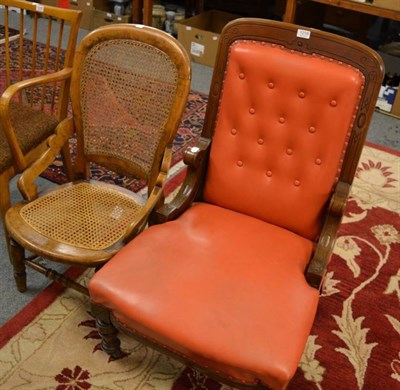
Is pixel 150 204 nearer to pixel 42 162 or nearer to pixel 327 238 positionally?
pixel 42 162

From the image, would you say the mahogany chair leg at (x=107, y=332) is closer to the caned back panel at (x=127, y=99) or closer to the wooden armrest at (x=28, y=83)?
the caned back panel at (x=127, y=99)

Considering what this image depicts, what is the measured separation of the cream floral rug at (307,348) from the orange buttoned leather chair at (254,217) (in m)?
0.10

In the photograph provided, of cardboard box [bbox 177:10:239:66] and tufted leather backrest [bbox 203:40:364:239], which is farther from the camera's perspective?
cardboard box [bbox 177:10:239:66]

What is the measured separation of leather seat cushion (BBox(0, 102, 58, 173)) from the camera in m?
1.79

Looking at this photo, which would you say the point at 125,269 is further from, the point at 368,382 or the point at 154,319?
the point at 368,382

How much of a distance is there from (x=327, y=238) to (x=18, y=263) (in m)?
1.09

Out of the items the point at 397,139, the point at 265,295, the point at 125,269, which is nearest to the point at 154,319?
the point at 125,269

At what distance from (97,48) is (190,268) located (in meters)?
0.86

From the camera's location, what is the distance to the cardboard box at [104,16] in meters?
4.16

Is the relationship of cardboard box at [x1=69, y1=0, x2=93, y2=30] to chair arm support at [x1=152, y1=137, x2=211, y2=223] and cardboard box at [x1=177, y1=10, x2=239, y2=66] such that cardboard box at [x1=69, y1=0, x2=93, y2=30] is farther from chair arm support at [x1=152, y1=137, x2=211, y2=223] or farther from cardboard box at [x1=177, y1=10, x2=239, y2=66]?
chair arm support at [x1=152, y1=137, x2=211, y2=223]

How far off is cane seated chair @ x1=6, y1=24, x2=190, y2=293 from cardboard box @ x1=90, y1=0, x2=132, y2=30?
2712 mm

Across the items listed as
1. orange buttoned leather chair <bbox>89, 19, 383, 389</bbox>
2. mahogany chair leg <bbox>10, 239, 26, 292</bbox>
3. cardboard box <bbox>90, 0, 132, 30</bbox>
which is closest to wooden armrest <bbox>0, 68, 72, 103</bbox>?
mahogany chair leg <bbox>10, 239, 26, 292</bbox>

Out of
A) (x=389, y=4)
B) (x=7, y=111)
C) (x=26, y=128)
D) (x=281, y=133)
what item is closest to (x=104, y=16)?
(x=389, y=4)

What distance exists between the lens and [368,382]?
1.63 m
